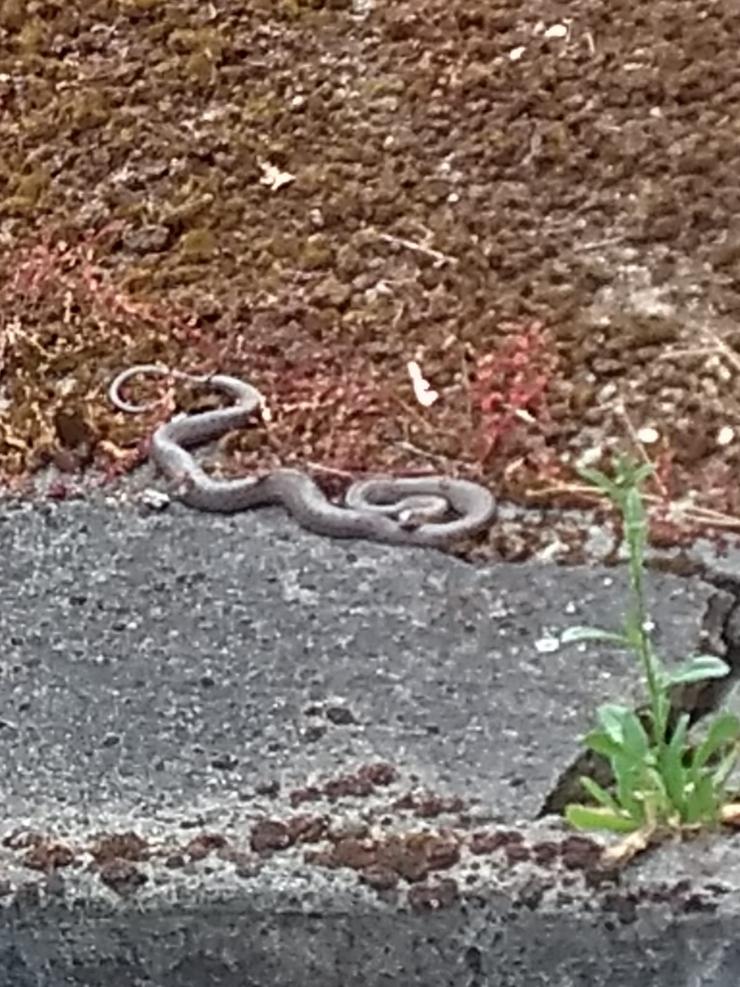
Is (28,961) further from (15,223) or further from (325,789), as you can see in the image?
(15,223)

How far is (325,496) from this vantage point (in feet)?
5.09

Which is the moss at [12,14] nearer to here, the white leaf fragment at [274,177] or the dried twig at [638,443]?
the white leaf fragment at [274,177]

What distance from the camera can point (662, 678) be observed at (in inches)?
50.7

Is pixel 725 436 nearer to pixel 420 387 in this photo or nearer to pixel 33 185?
pixel 420 387

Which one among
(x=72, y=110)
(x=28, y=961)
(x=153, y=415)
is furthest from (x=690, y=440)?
(x=72, y=110)

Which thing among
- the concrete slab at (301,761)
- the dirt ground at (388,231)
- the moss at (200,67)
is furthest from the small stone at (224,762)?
the moss at (200,67)

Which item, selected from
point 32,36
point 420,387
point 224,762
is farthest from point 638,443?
point 32,36

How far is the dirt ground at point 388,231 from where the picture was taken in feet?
5.30

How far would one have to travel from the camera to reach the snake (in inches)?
59.5

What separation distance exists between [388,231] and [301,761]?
0.58 meters

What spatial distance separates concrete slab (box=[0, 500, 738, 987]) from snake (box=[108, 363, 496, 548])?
0.6 inches

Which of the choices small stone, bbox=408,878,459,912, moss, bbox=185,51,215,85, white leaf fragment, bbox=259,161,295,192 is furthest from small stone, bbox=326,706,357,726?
moss, bbox=185,51,215,85

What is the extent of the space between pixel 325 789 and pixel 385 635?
0.44 feet

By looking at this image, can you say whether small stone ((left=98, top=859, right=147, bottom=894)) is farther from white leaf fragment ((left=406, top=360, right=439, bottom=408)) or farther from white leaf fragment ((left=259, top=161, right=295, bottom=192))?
white leaf fragment ((left=259, top=161, right=295, bottom=192))
